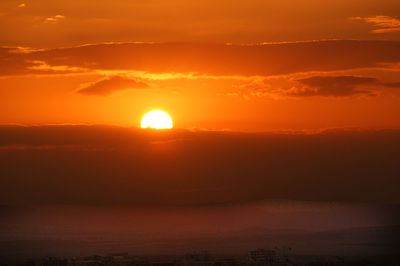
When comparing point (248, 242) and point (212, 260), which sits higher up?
point (248, 242)

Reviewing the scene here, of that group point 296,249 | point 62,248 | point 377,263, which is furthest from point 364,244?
point 62,248

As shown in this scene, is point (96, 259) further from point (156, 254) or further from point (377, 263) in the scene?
point (377, 263)

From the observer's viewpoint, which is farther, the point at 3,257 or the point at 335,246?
the point at 335,246

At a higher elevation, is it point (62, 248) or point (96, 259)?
point (62, 248)

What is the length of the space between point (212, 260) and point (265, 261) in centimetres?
874

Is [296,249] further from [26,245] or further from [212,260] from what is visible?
[26,245]

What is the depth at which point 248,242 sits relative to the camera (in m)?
199

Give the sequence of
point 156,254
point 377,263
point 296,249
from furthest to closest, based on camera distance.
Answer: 1. point 296,249
2. point 156,254
3. point 377,263

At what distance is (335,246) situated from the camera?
193000 millimetres

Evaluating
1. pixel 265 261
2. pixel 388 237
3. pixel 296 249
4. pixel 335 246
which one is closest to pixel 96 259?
pixel 265 261

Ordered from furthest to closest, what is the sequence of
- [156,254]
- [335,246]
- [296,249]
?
1. [335,246]
2. [296,249]
3. [156,254]

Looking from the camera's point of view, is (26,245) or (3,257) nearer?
(3,257)

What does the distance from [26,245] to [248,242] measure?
45407 mm

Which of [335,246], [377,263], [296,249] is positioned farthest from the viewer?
[335,246]
